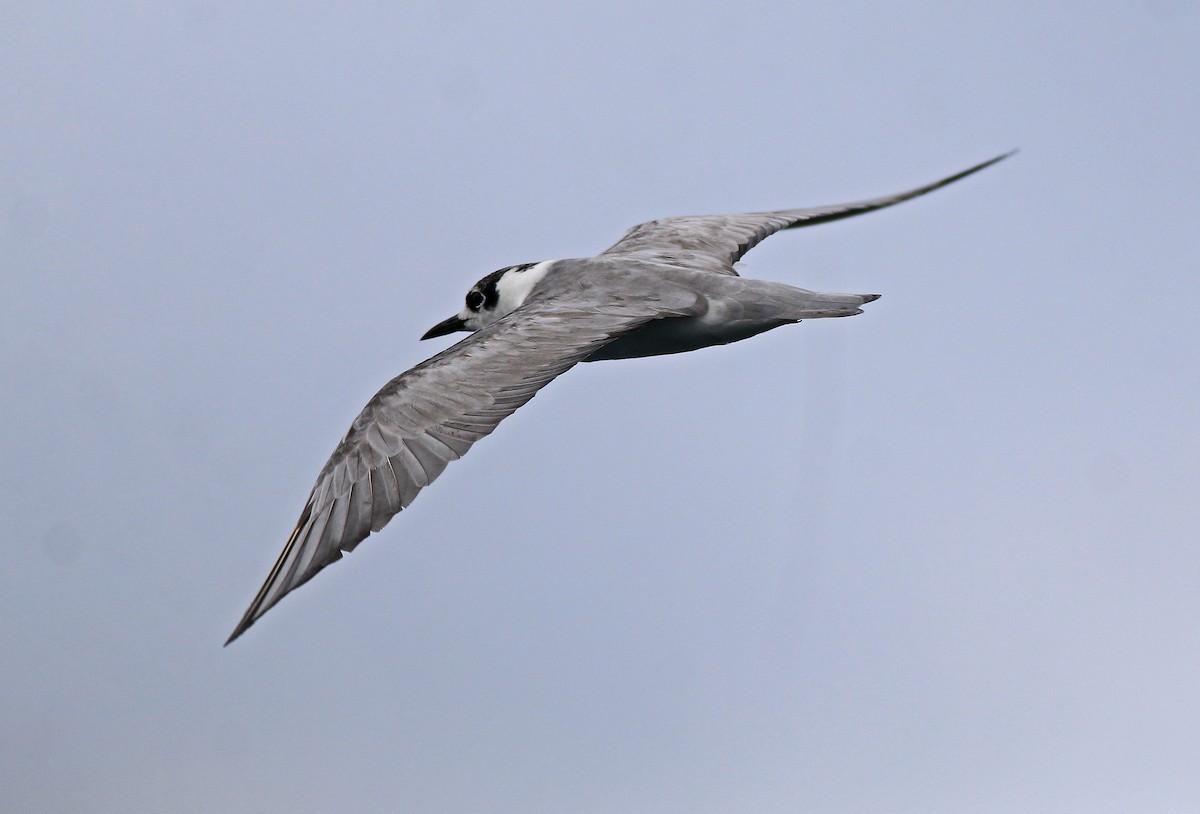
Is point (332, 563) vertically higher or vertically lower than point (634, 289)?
lower

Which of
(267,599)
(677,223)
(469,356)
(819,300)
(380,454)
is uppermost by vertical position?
(677,223)

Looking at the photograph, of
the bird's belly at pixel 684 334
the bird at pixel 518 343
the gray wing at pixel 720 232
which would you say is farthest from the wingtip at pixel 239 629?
the gray wing at pixel 720 232

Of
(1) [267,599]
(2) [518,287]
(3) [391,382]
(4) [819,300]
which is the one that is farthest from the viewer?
(2) [518,287]

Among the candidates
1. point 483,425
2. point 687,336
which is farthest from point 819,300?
point 483,425

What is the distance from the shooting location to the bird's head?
9.93m

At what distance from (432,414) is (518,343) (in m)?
0.92

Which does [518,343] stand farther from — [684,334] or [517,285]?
[517,285]

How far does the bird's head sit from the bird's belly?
1.04 metres

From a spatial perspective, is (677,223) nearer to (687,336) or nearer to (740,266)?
(740,266)

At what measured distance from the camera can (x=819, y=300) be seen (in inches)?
344

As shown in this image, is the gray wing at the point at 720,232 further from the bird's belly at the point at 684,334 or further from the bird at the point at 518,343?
the bird's belly at the point at 684,334

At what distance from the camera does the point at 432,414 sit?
7.30 metres

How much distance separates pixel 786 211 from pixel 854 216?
64 cm

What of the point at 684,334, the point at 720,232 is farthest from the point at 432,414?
the point at 720,232
